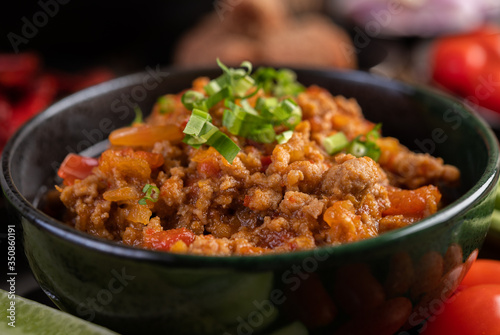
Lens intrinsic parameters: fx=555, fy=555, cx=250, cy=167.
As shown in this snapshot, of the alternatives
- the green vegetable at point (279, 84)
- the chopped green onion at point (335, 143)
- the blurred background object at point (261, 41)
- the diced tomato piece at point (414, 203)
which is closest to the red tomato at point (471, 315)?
the diced tomato piece at point (414, 203)

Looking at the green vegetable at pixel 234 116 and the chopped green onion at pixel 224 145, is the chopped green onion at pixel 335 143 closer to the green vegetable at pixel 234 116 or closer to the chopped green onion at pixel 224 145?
the green vegetable at pixel 234 116

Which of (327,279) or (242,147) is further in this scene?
(242,147)

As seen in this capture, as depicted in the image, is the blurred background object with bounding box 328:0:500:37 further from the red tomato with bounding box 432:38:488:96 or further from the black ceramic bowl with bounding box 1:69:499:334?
the black ceramic bowl with bounding box 1:69:499:334

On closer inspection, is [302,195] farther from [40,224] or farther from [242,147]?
[40,224]

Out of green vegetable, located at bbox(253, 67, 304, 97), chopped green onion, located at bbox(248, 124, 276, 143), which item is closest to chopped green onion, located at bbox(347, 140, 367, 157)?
chopped green onion, located at bbox(248, 124, 276, 143)

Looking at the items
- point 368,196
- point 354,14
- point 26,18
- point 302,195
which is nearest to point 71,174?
point 302,195

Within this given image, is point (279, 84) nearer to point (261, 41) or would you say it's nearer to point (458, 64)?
point (261, 41)
